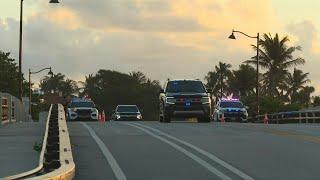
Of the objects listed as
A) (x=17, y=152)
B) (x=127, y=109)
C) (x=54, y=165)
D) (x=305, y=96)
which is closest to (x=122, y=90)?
(x=305, y=96)

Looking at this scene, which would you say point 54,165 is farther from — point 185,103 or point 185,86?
point 185,86

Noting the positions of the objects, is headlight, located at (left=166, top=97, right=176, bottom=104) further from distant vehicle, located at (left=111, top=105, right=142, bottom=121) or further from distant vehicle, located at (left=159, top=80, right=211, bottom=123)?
distant vehicle, located at (left=111, top=105, right=142, bottom=121)

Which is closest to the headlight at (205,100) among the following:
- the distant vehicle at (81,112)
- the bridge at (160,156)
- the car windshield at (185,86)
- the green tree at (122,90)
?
the car windshield at (185,86)

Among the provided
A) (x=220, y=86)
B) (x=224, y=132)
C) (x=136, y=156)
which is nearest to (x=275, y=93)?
(x=220, y=86)

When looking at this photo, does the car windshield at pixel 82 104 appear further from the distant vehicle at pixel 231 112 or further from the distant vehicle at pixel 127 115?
the distant vehicle at pixel 231 112

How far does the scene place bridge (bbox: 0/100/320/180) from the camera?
12523mm

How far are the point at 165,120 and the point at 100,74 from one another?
117704 mm

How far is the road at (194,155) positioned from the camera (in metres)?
12.8

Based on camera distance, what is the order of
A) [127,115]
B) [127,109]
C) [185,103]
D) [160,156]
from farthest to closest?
[127,109] → [127,115] → [185,103] → [160,156]

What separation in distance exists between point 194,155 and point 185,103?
54.7ft

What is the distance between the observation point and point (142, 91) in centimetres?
13725

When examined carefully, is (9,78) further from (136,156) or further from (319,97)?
(136,156)

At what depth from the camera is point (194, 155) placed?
15797 mm

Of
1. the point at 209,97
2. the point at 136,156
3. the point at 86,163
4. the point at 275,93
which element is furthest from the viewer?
the point at 275,93
